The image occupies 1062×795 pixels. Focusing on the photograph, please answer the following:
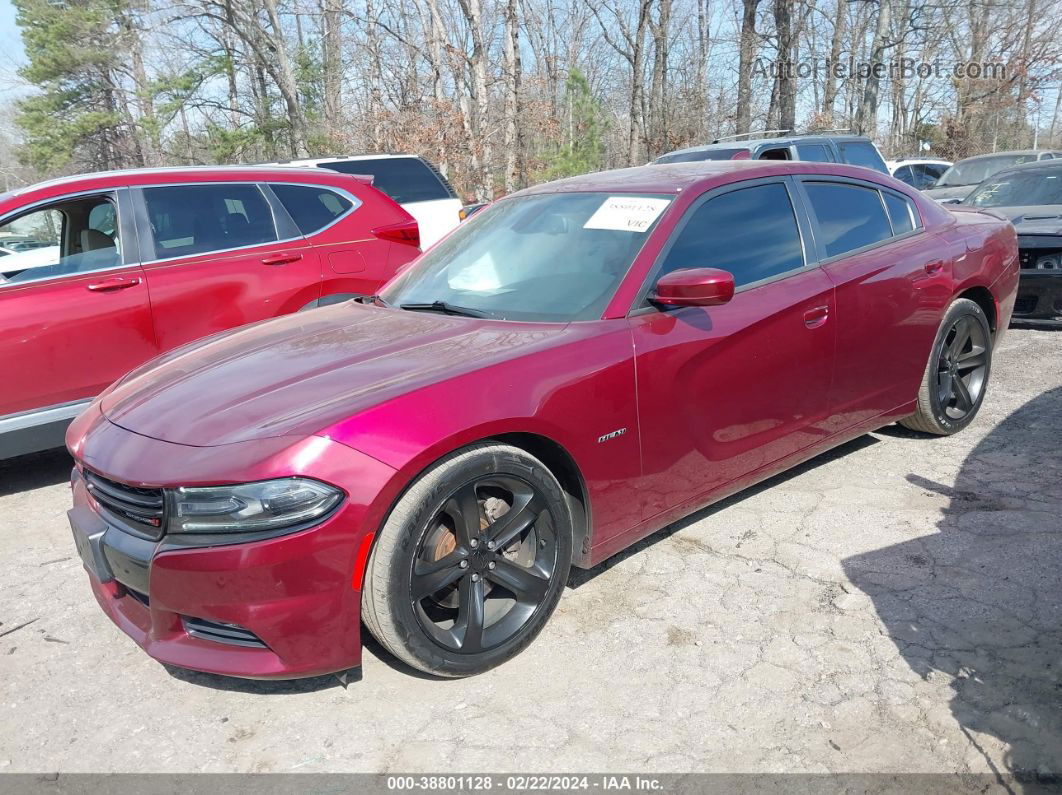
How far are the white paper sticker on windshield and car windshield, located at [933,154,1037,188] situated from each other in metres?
13.4

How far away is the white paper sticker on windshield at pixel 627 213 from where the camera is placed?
342 cm

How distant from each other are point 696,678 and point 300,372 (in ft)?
5.58

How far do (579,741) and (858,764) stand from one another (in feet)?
2.59

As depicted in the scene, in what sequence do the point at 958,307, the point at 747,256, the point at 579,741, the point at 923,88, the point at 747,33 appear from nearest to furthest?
the point at 579,741 < the point at 747,256 < the point at 958,307 < the point at 747,33 < the point at 923,88

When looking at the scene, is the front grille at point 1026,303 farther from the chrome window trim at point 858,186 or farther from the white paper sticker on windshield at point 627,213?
the white paper sticker on windshield at point 627,213

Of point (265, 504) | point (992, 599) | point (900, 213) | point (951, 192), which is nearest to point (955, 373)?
point (900, 213)

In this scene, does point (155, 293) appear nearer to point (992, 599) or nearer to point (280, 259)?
point (280, 259)

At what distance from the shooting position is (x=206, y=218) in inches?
209

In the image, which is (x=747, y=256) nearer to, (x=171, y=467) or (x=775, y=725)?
(x=775, y=725)

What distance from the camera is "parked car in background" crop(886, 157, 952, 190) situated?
1675 cm

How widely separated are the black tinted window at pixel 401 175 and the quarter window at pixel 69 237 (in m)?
4.34

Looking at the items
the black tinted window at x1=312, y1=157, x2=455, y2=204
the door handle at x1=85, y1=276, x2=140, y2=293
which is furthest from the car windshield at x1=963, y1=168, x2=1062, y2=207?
the door handle at x1=85, y1=276, x2=140, y2=293

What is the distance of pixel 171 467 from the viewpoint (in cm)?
245

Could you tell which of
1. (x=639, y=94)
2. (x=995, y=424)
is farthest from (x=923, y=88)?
(x=995, y=424)
